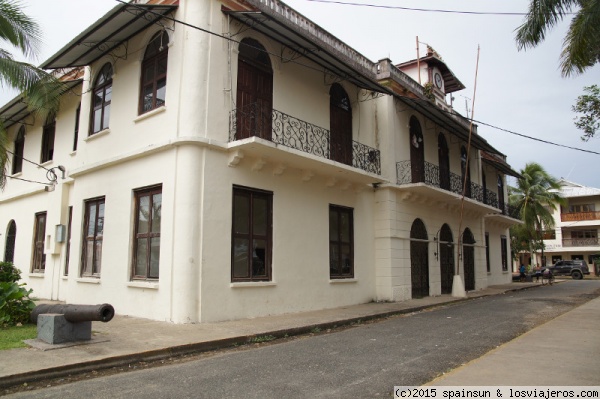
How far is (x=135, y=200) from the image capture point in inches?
455

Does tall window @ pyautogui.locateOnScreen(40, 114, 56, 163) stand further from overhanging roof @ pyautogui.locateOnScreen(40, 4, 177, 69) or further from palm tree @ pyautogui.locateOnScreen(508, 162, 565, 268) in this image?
palm tree @ pyautogui.locateOnScreen(508, 162, 565, 268)

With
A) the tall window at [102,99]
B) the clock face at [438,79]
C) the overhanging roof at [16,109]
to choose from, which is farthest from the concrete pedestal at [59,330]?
the clock face at [438,79]

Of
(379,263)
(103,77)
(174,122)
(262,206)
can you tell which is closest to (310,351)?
(262,206)

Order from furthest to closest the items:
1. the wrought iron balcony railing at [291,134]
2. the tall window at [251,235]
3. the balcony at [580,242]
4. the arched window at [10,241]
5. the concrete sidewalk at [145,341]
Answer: the balcony at [580,242] < the arched window at [10,241] < the wrought iron balcony railing at [291,134] < the tall window at [251,235] < the concrete sidewalk at [145,341]

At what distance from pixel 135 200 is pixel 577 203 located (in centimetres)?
5150

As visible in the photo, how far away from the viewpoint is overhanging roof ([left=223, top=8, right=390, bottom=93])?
10.9 meters

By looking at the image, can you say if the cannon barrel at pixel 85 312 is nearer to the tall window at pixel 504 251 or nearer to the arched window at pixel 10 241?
the arched window at pixel 10 241

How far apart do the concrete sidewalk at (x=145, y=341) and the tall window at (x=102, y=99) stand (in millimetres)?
5878

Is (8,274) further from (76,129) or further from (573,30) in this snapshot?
(573,30)

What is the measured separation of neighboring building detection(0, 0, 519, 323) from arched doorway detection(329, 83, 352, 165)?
59 mm

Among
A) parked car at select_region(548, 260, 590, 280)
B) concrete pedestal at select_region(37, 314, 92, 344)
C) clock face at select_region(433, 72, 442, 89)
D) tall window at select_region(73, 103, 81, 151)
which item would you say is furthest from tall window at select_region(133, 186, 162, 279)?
parked car at select_region(548, 260, 590, 280)

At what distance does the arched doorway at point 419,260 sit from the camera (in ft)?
54.9

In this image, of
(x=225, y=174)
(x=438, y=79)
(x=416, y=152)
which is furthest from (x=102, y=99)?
(x=438, y=79)

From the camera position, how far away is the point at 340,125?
14.8 m
